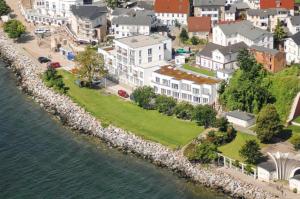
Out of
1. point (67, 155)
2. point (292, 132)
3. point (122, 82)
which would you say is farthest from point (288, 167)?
point (122, 82)

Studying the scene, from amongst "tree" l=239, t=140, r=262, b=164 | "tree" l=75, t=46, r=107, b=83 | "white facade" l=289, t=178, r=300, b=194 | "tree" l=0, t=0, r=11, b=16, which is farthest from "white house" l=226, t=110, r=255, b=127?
"tree" l=0, t=0, r=11, b=16

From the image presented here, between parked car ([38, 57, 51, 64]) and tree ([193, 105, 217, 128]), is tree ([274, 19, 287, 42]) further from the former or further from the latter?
parked car ([38, 57, 51, 64])

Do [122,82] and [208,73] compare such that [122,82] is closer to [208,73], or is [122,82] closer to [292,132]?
[208,73]

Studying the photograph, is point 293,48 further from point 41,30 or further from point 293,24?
point 41,30

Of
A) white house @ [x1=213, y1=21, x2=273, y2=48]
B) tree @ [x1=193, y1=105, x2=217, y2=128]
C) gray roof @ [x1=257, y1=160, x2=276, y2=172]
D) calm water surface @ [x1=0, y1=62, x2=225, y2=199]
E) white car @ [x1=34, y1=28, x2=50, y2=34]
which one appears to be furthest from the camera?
white car @ [x1=34, y1=28, x2=50, y2=34]

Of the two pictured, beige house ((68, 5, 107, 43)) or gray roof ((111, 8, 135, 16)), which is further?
gray roof ((111, 8, 135, 16))

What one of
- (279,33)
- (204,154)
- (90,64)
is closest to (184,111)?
(204,154)

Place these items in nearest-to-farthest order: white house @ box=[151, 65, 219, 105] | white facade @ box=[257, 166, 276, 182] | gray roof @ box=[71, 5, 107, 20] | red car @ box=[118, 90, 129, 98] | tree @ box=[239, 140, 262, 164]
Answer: white facade @ box=[257, 166, 276, 182], tree @ box=[239, 140, 262, 164], white house @ box=[151, 65, 219, 105], red car @ box=[118, 90, 129, 98], gray roof @ box=[71, 5, 107, 20]
